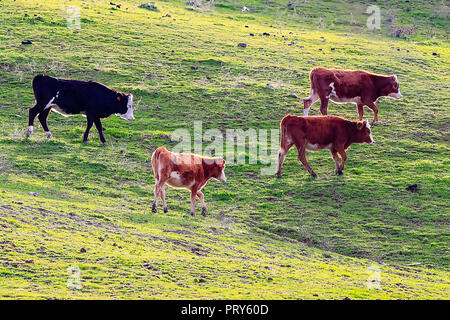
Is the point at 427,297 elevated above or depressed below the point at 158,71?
below

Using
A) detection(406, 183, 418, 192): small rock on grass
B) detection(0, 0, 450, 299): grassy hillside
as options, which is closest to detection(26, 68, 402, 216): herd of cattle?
detection(0, 0, 450, 299): grassy hillside

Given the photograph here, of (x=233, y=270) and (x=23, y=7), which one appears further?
(x=23, y=7)

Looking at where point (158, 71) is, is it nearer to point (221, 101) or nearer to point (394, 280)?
point (221, 101)

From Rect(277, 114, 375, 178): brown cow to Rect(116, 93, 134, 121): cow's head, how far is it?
5.38 metres

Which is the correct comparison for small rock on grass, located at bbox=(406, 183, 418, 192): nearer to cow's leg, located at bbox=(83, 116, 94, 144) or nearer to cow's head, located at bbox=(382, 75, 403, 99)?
cow's head, located at bbox=(382, 75, 403, 99)

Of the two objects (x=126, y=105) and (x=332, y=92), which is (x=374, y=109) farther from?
(x=126, y=105)

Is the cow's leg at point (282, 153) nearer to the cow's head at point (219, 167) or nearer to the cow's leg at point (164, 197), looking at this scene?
the cow's head at point (219, 167)

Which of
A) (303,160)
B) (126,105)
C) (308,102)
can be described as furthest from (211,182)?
(308,102)

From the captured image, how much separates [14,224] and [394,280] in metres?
7.45

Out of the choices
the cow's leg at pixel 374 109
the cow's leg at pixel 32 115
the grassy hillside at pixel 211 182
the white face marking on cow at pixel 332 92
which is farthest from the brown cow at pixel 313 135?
the cow's leg at pixel 32 115

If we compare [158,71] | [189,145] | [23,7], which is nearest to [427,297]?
[189,145]

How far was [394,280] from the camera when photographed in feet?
46.0

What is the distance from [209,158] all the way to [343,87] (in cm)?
768
